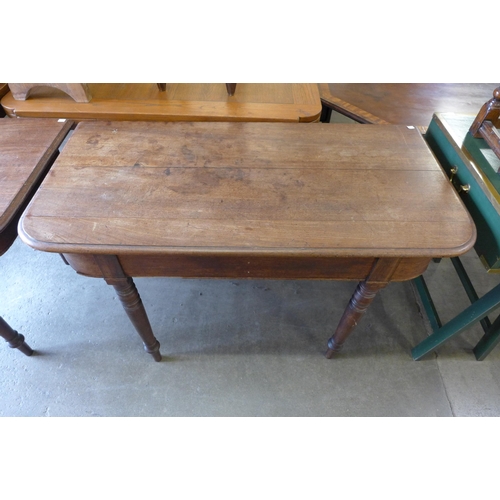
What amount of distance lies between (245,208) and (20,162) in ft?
2.76

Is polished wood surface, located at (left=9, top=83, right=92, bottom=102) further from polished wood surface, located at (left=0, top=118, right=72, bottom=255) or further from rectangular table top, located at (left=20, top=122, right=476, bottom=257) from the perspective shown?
rectangular table top, located at (left=20, top=122, right=476, bottom=257)

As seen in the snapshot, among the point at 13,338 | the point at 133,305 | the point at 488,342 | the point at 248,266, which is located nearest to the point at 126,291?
the point at 133,305

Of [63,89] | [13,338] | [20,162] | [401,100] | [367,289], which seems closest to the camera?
[367,289]

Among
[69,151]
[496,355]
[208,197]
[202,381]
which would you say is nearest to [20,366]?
[202,381]

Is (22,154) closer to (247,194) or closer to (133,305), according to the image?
(133,305)

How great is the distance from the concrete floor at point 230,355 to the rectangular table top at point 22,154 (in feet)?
2.58

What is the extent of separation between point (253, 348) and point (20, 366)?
107 centimetres

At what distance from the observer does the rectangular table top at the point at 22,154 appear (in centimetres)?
102

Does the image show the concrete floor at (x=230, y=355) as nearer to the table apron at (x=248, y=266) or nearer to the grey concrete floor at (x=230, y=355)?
the grey concrete floor at (x=230, y=355)

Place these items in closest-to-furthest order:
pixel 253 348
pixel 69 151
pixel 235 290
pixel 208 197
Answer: pixel 208 197
pixel 69 151
pixel 253 348
pixel 235 290

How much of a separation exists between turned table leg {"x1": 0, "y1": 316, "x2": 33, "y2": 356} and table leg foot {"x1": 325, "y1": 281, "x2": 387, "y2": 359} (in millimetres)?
1360

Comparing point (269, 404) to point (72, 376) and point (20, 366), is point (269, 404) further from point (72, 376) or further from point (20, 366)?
point (20, 366)

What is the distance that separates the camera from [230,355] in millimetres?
1524

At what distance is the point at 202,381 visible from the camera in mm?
1448
